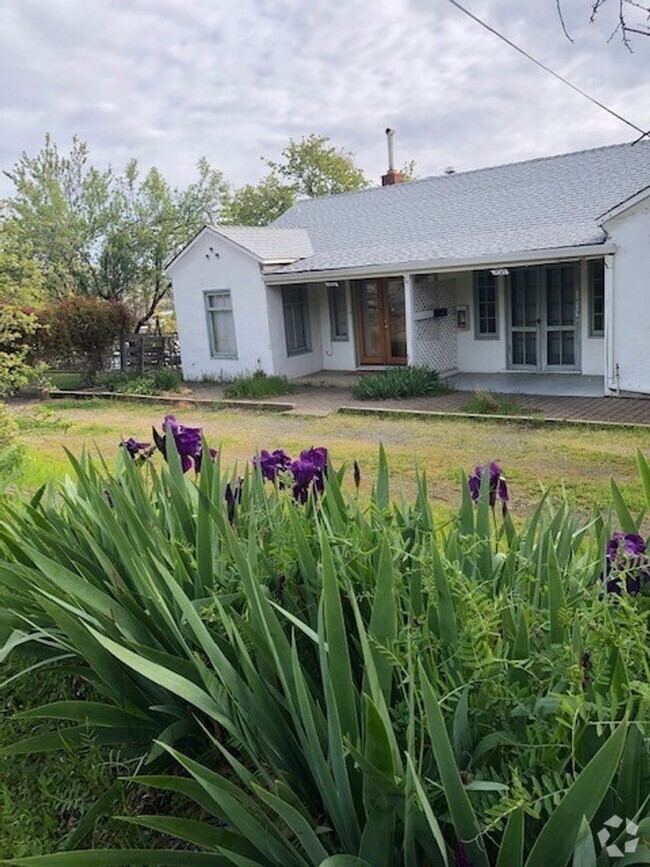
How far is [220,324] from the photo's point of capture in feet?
58.6

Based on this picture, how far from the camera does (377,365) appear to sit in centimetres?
1722

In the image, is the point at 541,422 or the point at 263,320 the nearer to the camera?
the point at 541,422

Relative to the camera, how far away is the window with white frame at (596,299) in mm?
13711

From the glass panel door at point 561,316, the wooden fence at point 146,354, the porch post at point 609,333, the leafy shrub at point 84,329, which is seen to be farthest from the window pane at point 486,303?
the leafy shrub at point 84,329

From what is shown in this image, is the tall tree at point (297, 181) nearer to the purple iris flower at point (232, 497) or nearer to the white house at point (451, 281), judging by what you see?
the white house at point (451, 281)

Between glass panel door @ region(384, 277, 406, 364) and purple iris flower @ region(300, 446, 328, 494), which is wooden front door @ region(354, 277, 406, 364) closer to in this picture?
glass panel door @ region(384, 277, 406, 364)

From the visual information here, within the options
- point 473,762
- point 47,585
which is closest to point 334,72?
point 47,585

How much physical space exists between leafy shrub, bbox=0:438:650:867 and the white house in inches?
419

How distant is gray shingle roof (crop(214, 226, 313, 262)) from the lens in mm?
16766

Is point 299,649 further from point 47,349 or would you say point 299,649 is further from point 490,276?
point 47,349

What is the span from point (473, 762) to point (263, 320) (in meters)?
15.6

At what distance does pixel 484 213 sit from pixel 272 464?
14928 mm

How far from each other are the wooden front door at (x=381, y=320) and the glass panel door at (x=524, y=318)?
2.68m

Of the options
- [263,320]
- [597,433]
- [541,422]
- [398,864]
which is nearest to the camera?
[398,864]
